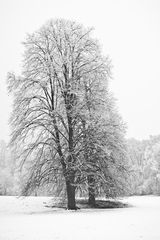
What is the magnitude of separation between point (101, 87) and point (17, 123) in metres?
6.44

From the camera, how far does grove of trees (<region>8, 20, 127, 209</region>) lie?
17297 millimetres

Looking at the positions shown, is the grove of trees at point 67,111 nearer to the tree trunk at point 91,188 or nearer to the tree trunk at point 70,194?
the tree trunk at point 70,194

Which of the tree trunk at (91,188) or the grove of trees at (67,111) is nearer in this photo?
the grove of trees at (67,111)

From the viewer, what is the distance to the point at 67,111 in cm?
1777

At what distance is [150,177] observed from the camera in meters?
57.8

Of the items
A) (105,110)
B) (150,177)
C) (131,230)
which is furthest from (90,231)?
(150,177)

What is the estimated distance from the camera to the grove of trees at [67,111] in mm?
17297

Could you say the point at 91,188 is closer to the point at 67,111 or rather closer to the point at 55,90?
the point at 67,111

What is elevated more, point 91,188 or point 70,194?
point 91,188

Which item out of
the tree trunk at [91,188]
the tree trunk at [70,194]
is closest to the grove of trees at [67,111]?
the tree trunk at [70,194]

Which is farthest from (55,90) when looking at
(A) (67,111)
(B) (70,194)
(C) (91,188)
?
(C) (91,188)

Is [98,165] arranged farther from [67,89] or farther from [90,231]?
[90,231]

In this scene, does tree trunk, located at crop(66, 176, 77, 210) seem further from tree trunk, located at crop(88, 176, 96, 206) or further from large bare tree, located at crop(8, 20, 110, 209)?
tree trunk, located at crop(88, 176, 96, 206)

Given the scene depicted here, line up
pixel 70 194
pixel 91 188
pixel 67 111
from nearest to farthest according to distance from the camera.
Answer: pixel 70 194
pixel 67 111
pixel 91 188
